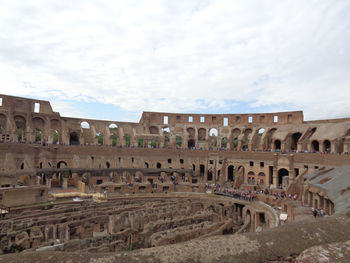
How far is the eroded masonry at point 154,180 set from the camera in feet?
51.4

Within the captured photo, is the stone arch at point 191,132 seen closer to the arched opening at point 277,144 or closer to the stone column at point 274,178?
the arched opening at point 277,144

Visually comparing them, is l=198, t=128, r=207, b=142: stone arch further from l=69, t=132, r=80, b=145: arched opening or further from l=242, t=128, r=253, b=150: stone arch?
l=69, t=132, r=80, b=145: arched opening

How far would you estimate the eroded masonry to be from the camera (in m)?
15.7

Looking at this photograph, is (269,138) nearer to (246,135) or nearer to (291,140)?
(291,140)

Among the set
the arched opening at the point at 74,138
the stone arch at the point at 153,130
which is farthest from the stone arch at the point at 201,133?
the arched opening at the point at 74,138

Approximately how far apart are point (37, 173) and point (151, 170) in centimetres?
1396

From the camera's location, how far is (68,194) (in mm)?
24828

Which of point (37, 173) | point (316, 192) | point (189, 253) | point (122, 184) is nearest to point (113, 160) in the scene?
point (122, 184)

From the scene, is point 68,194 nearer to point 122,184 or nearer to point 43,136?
point 122,184

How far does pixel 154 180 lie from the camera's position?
32.8 m

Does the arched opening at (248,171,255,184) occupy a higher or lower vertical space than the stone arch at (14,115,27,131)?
lower

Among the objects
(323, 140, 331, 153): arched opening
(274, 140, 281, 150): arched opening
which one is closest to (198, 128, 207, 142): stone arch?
(274, 140, 281, 150): arched opening

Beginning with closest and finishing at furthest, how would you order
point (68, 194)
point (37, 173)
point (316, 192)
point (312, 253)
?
1. point (312, 253)
2. point (316, 192)
3. point (68, 194)
4. point (37, 173)

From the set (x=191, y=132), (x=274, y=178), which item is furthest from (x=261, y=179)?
(x=191, y=132)
